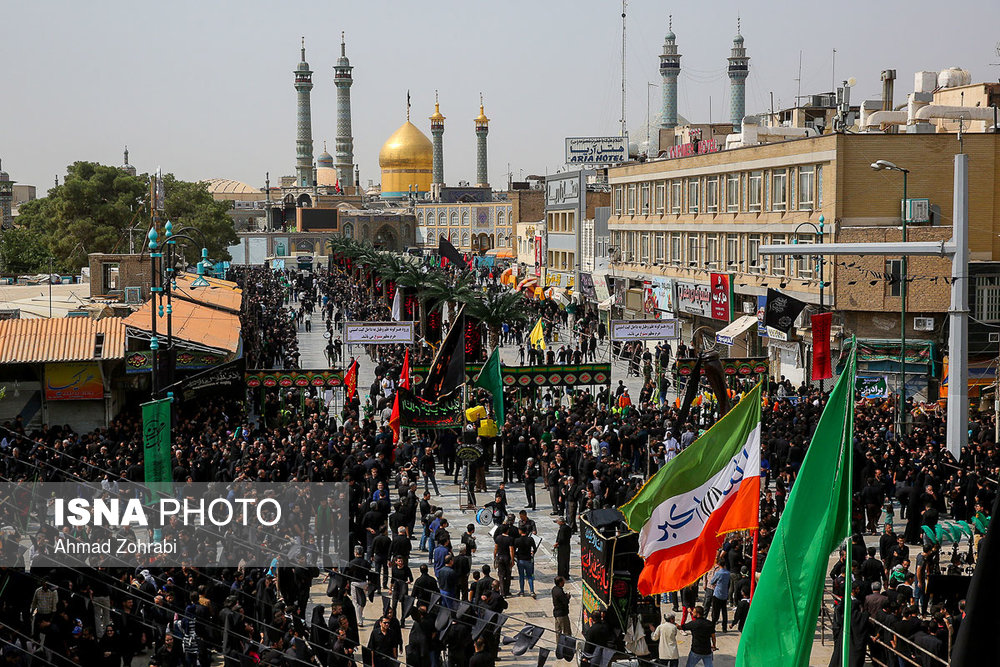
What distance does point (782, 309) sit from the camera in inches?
1220

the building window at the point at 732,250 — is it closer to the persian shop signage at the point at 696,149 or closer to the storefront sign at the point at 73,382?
the persian shop signage at the point at 696,149

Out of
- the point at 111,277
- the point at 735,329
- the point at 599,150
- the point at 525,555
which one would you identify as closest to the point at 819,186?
the point at 735,329

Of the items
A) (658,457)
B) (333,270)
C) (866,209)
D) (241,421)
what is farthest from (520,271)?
(658,457)

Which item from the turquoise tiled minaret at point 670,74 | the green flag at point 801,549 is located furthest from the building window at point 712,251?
the turquoise tiled minaret at point 670,74

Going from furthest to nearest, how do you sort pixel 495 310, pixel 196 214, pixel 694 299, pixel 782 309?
pixel 196 214 < pixel 694 299 < pixel 495 310 < pixel 782 309

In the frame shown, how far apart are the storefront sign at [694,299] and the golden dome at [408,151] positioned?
111 meters

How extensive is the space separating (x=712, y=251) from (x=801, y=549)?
34.9 metres

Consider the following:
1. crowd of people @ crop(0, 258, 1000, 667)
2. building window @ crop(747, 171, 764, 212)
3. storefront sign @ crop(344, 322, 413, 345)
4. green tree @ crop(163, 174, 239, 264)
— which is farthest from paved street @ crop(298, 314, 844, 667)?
green tree @ crop(163, 174, 239, 264)

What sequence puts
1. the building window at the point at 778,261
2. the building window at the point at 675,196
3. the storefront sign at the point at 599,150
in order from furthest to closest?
the storefront sign at the point at 599,150, the building window at the point at 675,196, the building window at the point at 778,261

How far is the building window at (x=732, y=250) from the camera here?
39281mm

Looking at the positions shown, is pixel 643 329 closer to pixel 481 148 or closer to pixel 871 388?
pixel 871 388

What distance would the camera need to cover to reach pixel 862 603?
1233cm

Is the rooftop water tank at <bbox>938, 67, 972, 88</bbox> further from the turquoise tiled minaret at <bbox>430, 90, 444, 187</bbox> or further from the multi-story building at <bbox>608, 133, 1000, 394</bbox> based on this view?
the turquoise tiled minaret at <bbox>430, 90, 444, 187</bbox>

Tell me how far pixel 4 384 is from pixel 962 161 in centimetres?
2166
